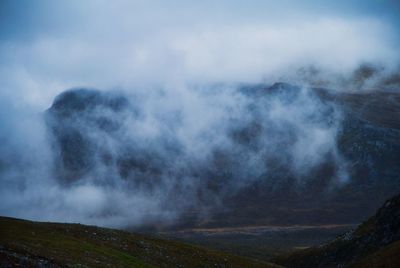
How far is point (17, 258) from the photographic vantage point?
43.7 meters

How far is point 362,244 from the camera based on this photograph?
105812 millimetres

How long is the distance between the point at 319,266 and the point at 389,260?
45.1 m

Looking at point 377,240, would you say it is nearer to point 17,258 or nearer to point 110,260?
point 110,260

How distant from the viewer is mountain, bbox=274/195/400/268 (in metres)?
96.9

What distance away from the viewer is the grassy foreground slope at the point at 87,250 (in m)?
47.8

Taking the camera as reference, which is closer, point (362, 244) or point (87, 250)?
point (87, 250)

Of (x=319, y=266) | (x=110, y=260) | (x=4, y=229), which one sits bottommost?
(x=319, y=266)

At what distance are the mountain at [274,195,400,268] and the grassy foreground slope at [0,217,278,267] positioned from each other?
2573 cm

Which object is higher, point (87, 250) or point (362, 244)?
point (87, 250)

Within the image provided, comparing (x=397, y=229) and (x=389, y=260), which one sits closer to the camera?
(x=389, y=260)

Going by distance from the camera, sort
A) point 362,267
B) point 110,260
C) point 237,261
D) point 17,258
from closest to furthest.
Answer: point 17,258, point 110,260, point 362,267, point 237,261

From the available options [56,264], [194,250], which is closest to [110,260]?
[56,264]

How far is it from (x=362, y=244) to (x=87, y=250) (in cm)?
6899

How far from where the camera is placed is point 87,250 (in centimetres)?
6072
